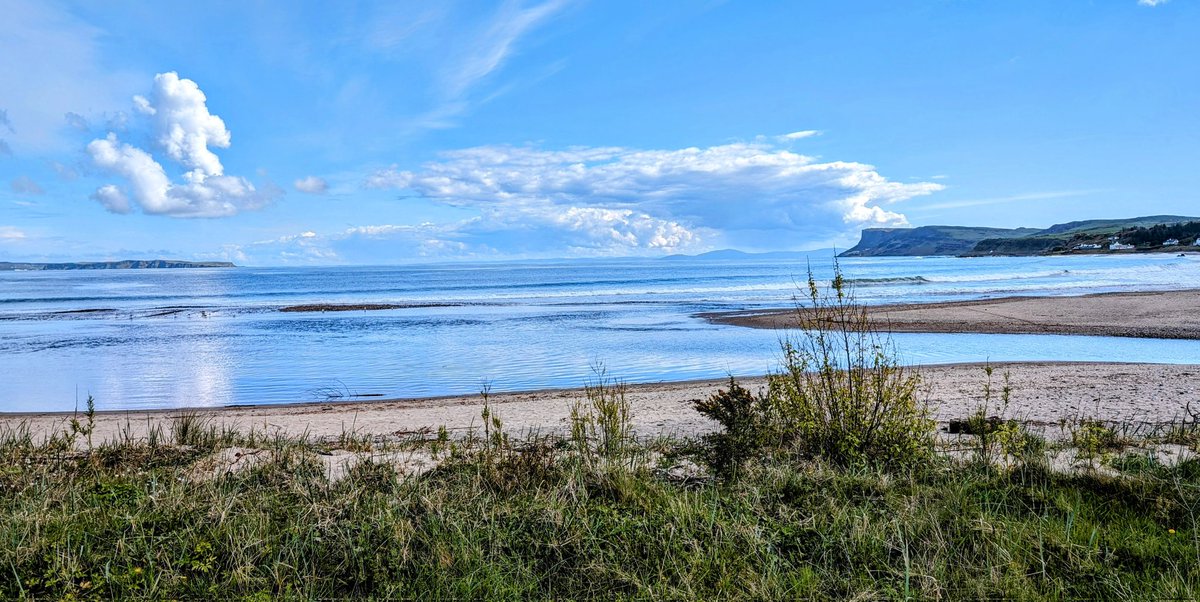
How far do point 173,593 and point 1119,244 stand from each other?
170 meters

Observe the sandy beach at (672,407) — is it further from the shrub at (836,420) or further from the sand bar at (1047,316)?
the sand bar at (1047,316)

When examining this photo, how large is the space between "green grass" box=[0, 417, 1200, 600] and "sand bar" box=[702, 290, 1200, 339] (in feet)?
59.1

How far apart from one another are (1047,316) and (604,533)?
29810mm

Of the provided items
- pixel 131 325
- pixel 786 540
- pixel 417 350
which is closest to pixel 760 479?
pixel 786 540

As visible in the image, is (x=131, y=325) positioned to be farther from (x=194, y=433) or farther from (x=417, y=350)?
(x=194, y=433)

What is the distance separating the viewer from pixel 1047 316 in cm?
2870

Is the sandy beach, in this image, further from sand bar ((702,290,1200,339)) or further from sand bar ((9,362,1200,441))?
sand bar ((702,290,1200,339))

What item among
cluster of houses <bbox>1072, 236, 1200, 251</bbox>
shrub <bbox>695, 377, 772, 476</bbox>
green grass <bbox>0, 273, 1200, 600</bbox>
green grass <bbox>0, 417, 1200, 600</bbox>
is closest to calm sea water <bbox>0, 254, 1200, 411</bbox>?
shrub <bbox>695, 377, 772, 476</bbox>

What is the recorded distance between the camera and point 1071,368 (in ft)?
50.6

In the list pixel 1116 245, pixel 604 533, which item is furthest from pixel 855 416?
pixel 1116 245

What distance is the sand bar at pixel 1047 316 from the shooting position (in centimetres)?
2441

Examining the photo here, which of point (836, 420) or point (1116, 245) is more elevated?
point (1116, 245)

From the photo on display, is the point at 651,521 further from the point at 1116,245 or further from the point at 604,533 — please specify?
the point at 1116,245

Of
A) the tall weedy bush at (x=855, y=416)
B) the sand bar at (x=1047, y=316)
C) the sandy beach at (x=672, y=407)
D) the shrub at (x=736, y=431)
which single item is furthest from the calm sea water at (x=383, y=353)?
the tall weedy bush at (x=855, y=416)
